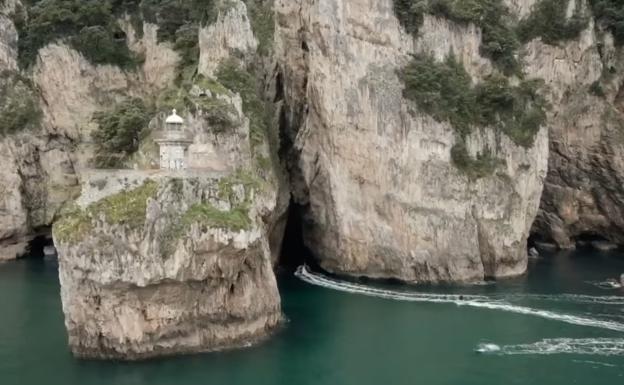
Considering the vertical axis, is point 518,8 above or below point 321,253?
above

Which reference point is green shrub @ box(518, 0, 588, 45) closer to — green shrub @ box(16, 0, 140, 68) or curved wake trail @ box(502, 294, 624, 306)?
curved wake trail @ box(502, 294, 624, 306)

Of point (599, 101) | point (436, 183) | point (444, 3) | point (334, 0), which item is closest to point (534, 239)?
point (599, 101)

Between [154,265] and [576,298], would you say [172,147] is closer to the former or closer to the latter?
[154,265]

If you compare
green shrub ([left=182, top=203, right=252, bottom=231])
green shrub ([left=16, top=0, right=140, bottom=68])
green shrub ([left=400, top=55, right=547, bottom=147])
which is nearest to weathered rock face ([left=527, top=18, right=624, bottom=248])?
green shrub ([left=400, top=55, right=547, bottom=147])

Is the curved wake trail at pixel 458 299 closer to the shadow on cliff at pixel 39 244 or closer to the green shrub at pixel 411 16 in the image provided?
the green shrub at pixel 411 16

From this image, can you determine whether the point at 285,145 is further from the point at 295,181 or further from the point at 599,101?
the point at 599,101

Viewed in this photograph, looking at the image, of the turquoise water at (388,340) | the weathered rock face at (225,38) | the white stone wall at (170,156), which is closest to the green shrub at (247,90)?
the weathered rock face at (225,38)

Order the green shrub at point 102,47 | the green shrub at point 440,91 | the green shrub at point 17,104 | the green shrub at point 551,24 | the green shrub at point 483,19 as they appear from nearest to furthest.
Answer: the green shrub at point 440,91
the green shrub at point 483,19
the green shrub at point 551,24
the green shrub at point 17,104
the green shrub at point 102,47
